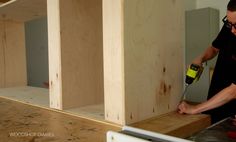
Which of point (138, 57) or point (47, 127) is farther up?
point (138, 57)

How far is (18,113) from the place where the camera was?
3.66 feet

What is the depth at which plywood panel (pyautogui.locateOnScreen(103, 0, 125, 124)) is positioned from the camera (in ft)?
2.73

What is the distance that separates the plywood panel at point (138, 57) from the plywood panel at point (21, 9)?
0.65 meters

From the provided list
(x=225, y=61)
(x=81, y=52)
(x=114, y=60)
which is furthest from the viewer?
(x=225, y=61)

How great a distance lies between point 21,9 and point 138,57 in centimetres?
98

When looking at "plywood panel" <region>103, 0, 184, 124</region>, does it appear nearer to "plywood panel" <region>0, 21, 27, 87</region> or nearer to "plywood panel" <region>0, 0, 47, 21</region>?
"plywood panel" <region>0, 0, 47, 21</region>

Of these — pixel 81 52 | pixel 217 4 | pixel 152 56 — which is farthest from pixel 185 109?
pixel 217 4

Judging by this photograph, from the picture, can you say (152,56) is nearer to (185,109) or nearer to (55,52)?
(185,109)

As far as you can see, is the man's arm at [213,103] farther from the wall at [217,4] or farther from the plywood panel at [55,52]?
the wall at [217,4]

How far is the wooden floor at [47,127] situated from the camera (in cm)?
79

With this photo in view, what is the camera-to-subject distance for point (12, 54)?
1.98 metres

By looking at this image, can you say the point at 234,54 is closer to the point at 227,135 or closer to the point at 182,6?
the point at 182,6

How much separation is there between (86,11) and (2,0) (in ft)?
3.04

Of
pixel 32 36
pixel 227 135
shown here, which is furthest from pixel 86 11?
pixel 32 36
